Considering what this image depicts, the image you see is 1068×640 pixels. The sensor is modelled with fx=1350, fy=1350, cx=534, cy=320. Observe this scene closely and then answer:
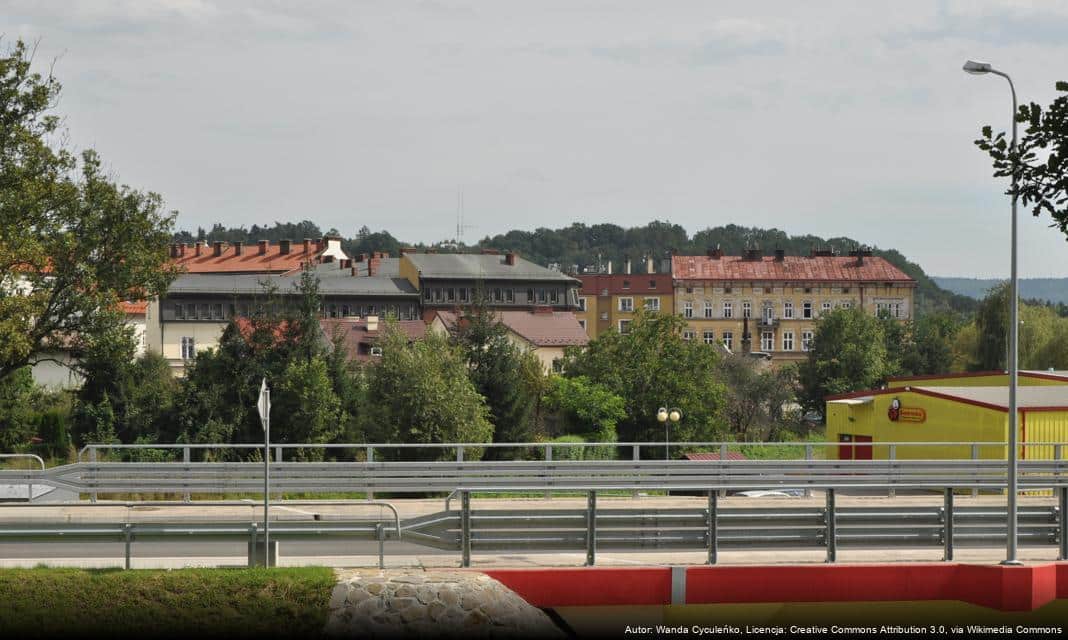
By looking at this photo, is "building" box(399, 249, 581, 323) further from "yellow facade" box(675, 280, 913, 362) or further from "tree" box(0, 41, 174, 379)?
"tree" box(0, 41, 174, 379)

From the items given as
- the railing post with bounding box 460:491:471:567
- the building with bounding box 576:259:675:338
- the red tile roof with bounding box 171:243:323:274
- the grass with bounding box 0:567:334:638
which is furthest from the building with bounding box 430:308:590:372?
the grass with bounding box 0:567:334:638

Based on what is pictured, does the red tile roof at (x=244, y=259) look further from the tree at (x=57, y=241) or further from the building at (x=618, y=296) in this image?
the tree at (x=57, y=241)

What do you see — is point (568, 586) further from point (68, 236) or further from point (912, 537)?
point (68, 236)

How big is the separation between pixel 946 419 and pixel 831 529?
17293 millimetres

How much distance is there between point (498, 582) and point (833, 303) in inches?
5008

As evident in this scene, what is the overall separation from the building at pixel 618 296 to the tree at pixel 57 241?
9586 cm

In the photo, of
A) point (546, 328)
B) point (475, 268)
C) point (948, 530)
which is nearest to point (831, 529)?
point (948, 530)

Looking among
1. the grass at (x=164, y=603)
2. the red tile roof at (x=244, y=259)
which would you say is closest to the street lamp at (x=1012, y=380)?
the grass at (x=164, y=603)

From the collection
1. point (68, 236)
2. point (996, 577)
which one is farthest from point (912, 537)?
point (68, 236)

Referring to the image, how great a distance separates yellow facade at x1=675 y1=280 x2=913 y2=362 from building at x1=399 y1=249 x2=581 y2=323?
14428mm

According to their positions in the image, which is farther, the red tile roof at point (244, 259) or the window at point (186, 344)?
the red tile roof at point (244, 259)

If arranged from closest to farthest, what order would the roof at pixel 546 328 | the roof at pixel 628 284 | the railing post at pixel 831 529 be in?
the railing post at pixel 831 529
the roof at pixel 546 328
the roof at pixel 628 284

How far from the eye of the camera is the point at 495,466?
27094 mm

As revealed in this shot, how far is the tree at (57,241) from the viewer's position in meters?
39.1
